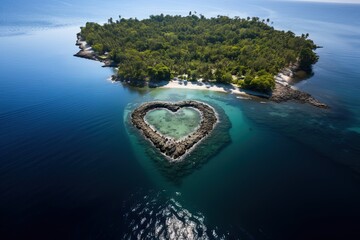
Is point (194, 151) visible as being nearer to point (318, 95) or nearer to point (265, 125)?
point (265, 125)

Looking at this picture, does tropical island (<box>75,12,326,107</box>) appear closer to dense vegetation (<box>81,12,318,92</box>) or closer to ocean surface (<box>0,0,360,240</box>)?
dense vegetation (<box>81,12,318,92</box>)

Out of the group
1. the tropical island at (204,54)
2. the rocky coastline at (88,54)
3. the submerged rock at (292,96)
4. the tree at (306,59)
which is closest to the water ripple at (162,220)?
the submerged rock at (292,96)

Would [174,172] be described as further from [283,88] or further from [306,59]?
[306,59]

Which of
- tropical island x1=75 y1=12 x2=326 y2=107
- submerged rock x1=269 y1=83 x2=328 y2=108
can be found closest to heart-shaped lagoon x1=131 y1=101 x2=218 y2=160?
tropical island x1=75 y1=12 x2=326 y2=107

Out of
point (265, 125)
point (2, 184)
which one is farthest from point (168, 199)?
point (265, 125)

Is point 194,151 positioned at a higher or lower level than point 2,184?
higher

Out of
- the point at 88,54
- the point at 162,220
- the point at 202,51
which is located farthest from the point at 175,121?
the point at 88,54
